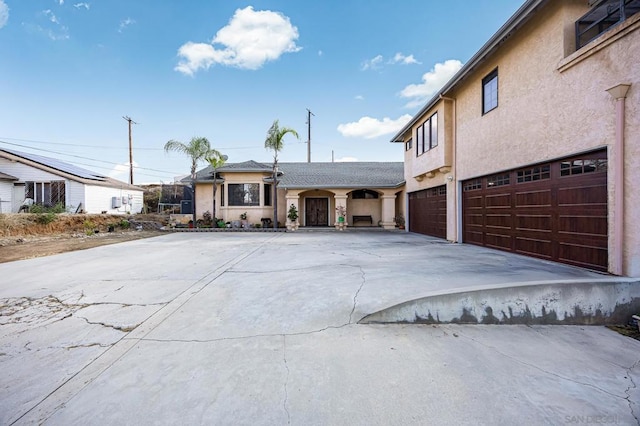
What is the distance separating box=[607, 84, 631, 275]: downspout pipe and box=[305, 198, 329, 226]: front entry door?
48.7ft

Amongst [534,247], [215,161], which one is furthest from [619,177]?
[215,161]

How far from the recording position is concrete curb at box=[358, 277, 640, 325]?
3430 millimetres

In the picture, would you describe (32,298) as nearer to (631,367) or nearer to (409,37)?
(631,367)

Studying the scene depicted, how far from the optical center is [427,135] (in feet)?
38.3

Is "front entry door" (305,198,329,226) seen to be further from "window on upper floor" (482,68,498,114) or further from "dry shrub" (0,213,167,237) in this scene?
"dry shrub" (0,213,167,237)

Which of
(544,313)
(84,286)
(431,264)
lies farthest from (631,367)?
(84,286)

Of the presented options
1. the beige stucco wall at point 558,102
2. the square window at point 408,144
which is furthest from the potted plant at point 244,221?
the beige stucco wall at point 558,102

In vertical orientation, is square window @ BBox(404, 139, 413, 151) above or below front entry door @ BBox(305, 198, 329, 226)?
above

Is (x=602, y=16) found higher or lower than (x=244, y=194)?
higher

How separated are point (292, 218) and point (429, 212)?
26.9ft

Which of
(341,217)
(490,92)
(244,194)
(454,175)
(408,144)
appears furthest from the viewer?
(244,194)

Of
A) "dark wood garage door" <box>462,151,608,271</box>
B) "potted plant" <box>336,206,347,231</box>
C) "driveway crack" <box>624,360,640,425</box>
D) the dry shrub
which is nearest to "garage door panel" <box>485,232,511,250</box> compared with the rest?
"dark wood garage door" <box>462,151,608,271</box>

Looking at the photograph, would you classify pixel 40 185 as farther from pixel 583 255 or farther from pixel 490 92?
pixel 583 255

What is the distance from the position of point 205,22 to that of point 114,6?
3.78 m
